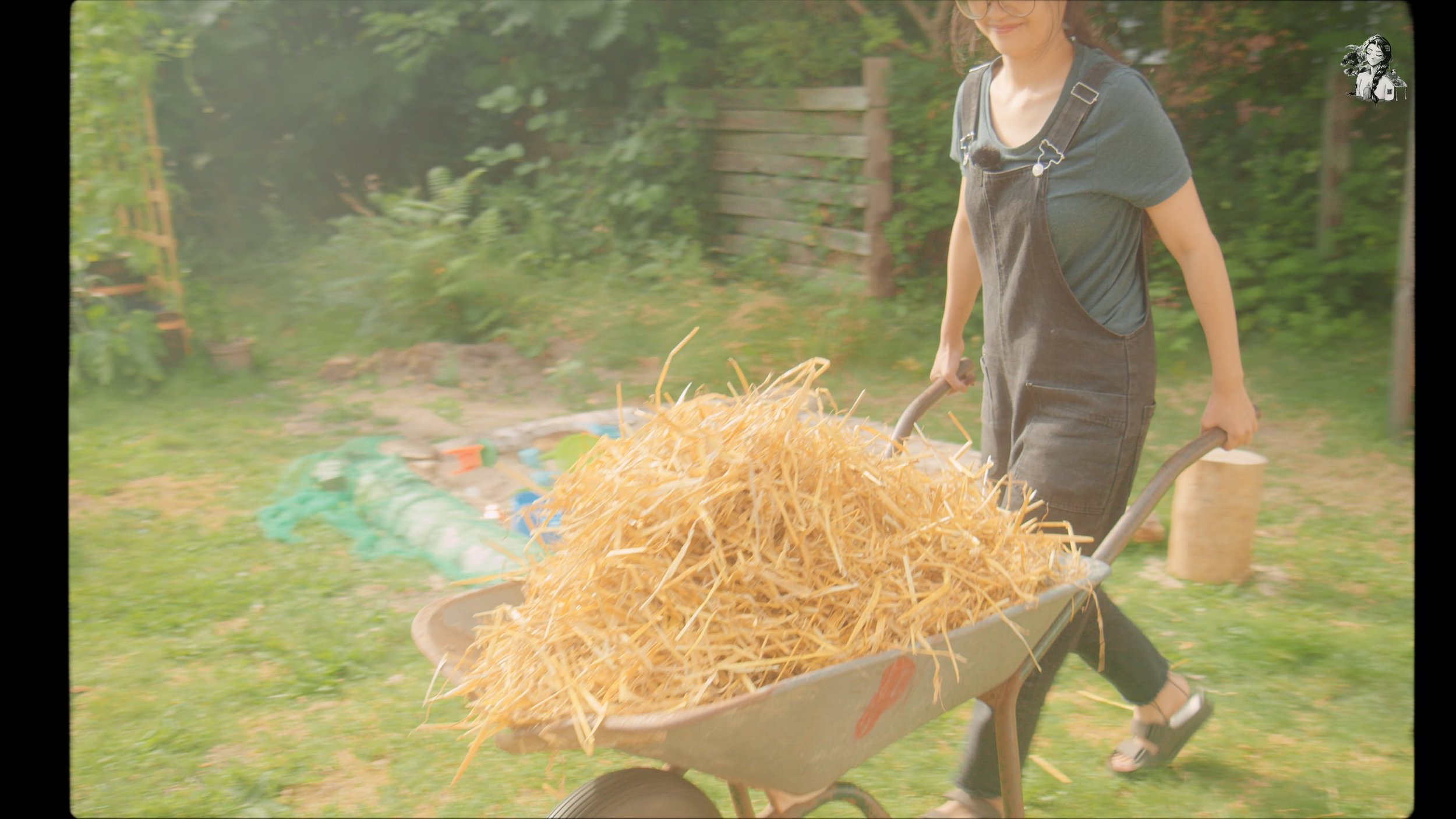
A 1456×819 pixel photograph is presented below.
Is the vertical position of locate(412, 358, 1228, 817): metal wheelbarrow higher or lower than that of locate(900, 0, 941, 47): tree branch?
lower

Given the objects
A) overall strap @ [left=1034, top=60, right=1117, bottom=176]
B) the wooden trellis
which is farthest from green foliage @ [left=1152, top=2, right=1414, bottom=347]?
the wooden trellis

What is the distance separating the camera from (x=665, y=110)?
7570mm

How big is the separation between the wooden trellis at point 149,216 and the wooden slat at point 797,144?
11.3 ft

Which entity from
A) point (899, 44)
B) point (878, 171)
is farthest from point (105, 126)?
point (899, 44)

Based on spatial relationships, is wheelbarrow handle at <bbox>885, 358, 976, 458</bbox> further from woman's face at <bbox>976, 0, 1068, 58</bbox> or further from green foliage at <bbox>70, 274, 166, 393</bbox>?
green foliage at <bbox>70, 274, 166, 393</bbox>

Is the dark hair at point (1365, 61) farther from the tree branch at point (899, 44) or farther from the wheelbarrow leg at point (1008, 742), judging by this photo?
the wheelbarrow leg at point (1008, 742)

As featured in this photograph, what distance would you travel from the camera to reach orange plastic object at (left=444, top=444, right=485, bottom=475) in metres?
4.57

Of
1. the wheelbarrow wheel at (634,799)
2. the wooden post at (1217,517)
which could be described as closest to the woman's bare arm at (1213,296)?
the wheelbarrow wheel at (634,799)

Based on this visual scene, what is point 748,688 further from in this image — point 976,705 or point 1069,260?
point 1069,260

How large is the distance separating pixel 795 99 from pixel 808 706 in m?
5.96

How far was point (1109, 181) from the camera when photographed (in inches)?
77.9

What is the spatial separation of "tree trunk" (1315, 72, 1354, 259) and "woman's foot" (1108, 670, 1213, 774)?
4619mm

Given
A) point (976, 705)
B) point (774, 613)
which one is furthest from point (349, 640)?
point (774, 613)

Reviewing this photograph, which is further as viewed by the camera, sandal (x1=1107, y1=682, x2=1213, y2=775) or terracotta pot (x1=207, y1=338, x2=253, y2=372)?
terracotta pot (x1=207, y1=338, x2=253, y2=372)
